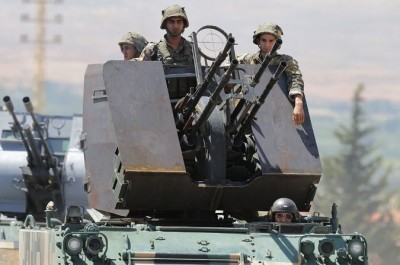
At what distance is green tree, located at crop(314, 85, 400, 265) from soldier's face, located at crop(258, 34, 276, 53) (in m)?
29.5

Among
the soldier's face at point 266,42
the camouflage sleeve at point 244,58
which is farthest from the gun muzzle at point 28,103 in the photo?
the soldier's face at point 266,42

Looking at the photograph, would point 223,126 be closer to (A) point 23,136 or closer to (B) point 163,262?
(B) point 163,262

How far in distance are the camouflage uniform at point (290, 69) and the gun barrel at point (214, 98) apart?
1.64 metres

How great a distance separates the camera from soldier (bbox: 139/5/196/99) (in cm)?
2273

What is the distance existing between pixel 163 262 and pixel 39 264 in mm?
2019

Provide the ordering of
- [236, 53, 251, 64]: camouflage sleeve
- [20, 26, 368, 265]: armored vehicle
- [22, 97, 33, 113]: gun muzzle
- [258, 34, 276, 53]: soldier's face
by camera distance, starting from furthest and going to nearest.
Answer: [22, 97, 33, 113]: gun muzzle
[236, 53, 251, 64]: camouflage sleeve
[258, 34, 276, 53]: soldier's face
[20, 26, 368, 265]: armored vehicle

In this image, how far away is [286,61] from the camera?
22.9m

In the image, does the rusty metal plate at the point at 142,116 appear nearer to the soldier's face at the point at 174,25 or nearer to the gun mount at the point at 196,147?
the gun mount at the point at 196,147

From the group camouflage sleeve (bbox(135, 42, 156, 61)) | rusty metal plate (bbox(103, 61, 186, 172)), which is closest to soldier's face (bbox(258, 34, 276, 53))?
camouflage sleeve (bbox(135, 42, 156, 61))

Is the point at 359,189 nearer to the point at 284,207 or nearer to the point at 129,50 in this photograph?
the point at 129,50

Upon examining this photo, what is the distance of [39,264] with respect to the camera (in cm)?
2106

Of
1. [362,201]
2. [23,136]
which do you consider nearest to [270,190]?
[23,136]

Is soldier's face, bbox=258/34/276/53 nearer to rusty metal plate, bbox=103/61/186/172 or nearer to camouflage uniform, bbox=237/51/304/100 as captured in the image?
camouflage uniform, bbox=237/51/304/100

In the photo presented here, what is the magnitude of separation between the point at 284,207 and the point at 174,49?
3186mm
